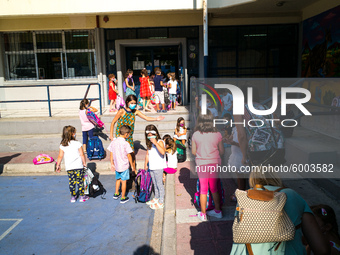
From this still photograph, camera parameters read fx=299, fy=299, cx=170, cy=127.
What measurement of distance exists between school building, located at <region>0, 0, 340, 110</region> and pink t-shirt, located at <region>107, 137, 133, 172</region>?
7.25 metres

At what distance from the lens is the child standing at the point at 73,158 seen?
5.98 meters

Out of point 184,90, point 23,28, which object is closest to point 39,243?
point 184,90

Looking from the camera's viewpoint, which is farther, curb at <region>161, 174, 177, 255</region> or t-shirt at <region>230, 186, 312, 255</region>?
curb at <region>161, 174, 177, 255</region>

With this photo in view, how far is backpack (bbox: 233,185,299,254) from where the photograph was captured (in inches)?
86.9

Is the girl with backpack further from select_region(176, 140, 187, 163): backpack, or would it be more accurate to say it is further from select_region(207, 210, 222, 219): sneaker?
select_region(176, 140, 187, 163): backpack

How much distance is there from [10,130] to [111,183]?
503 centimetres

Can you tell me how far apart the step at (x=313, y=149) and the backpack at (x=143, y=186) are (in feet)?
10.7

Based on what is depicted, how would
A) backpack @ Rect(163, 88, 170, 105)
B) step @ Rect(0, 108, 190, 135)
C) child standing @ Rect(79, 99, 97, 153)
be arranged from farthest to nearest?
backpack @ Rect(163, 88, 170, 105), step @ Rect(0, 108, 190, 135), child standing @ Rect(79, 99, 97, 153)

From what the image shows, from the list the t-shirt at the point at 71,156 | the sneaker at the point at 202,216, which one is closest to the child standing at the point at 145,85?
the t-shirt at the point at 71,156

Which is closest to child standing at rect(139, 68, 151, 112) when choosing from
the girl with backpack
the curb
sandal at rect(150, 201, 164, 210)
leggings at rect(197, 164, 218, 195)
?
the curb

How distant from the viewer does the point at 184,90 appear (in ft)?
42.4

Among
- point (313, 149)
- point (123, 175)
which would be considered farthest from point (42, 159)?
point (313, 149)

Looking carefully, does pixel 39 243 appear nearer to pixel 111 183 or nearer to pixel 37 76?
pixel 111 183

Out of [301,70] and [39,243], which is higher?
[301,70]
